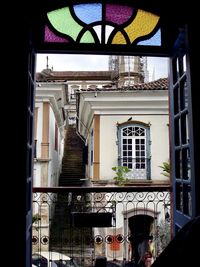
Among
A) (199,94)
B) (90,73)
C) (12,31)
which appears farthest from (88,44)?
(90,73)

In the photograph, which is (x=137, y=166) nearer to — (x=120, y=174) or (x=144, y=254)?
(x=120, y=174)

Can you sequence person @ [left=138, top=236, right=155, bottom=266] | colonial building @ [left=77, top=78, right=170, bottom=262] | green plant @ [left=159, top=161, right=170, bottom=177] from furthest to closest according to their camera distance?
colonial building @ [left=77, top=78, right=170, bottom=262] → green plant @ [left=159, top=161, right=170, bottom=177] → person @ [left=138, top=236, right=155, bottom=266]

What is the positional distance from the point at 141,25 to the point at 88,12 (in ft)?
1.47

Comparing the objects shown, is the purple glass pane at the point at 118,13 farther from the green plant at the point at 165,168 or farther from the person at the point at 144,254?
the green plant at the point at 165,168

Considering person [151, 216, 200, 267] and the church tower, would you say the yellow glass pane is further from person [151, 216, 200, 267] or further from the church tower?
the church tower

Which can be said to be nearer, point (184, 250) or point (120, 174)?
point (184, 250)

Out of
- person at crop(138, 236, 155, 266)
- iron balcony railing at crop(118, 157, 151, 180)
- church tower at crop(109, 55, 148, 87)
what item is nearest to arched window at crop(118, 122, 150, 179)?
iron balcony railing at crop(118, 157, 151, 180)

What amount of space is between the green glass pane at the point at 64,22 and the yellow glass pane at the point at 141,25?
414mm

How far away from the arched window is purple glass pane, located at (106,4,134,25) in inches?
315

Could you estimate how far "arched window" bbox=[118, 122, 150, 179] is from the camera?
10.8 m

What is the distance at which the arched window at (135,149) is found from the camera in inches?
424

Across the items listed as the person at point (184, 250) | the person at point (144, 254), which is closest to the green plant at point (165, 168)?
the person at point (144, 254)

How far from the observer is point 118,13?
9.39ft

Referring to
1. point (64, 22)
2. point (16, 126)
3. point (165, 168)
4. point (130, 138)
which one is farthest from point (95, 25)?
point (130, 138)
